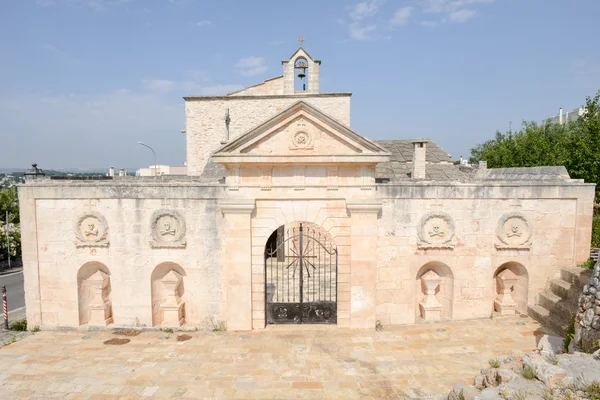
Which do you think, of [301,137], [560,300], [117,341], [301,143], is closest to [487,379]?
[560,300]

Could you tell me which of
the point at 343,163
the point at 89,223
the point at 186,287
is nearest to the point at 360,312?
the point at 343,163

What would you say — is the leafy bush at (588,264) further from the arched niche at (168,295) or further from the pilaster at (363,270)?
the arched niche at (168,295)

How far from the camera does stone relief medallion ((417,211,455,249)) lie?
9.95m

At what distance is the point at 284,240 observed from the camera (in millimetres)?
9906

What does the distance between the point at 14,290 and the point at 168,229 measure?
13.9 m

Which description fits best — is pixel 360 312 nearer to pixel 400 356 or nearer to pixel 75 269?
pixel 400 356

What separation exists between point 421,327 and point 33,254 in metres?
11.3

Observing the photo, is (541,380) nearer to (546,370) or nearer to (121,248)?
(546,370)

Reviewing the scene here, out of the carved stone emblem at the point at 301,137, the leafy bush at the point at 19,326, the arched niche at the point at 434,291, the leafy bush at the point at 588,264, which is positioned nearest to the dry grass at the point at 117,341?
the leafy bush at the point at 19,326

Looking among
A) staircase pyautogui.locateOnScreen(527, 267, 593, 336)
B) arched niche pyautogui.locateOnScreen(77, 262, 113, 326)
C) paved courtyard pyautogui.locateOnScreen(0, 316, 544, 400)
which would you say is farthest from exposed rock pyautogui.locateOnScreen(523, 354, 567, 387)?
arched niche pyautogui.locateOnScreen(77, 262, 113, 326)

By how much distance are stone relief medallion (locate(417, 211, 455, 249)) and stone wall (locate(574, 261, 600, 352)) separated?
354 cm

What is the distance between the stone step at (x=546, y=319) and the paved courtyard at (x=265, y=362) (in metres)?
0.22

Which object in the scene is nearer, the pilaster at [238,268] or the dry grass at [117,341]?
the dry grass at [117,341]

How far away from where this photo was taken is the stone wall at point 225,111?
2305cm
